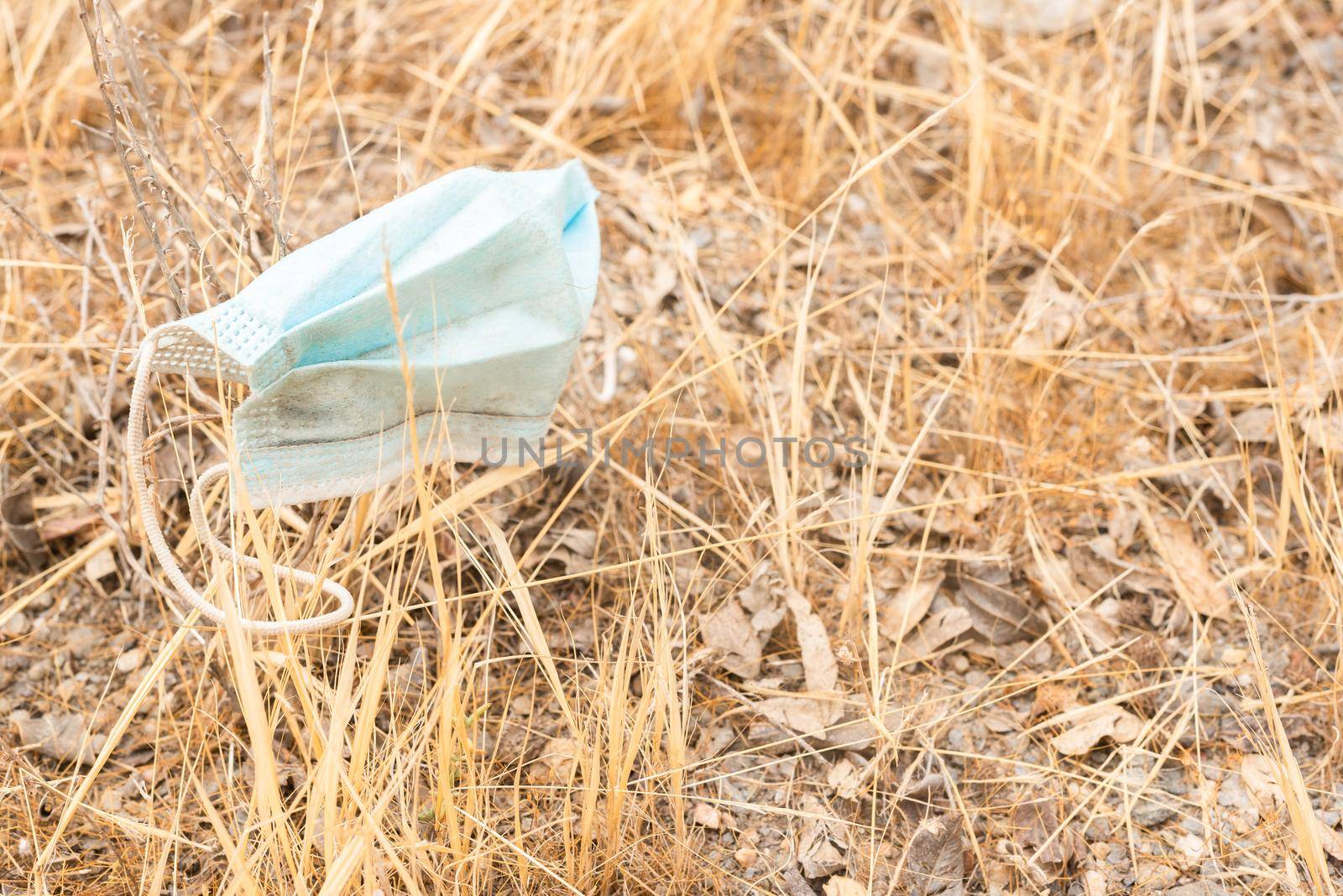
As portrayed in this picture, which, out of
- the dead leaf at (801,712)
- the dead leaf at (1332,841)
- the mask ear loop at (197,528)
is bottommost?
the dead leaf at (1332,841)

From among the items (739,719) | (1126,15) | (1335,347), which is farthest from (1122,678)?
(1126,15)

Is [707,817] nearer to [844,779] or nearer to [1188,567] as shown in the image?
[844,779]

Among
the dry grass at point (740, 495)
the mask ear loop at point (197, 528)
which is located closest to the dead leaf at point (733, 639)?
the dry grass at point (740, 495)

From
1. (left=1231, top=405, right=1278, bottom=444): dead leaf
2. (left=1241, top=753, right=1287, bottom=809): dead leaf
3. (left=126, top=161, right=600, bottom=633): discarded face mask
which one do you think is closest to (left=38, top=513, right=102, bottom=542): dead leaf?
(left=126, top=161, right=600, bottom=633): discarded face mask

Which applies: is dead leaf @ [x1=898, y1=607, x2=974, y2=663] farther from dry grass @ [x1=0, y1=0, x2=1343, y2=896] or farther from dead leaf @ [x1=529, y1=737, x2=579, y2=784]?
dead leaf @ [x1=529, y1=737, x2=579, y2=784]

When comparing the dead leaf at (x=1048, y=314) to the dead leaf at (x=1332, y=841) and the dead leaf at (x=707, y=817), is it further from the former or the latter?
the dead leaf at (x=707, y=817)

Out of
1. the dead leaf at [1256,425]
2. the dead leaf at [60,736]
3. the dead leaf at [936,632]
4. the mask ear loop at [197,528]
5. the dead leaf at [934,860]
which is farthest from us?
the dead leaf at [1256,425]

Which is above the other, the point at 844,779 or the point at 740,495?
the point at 740,495

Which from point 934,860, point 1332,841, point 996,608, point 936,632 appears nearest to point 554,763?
point 934,860

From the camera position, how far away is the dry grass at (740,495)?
1437 millimetres

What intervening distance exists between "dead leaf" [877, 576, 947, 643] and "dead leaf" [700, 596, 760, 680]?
8.2 inches

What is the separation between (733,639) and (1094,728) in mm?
532

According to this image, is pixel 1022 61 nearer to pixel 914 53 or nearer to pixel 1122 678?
pixel 914 53

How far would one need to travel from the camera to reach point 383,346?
4.48 feet
